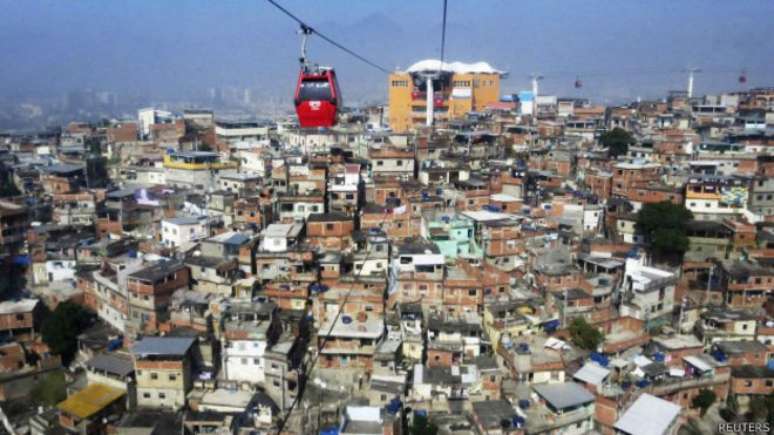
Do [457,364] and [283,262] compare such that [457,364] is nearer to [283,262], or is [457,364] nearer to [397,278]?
[397,278]

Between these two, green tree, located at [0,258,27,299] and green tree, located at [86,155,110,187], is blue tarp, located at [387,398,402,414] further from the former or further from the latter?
green tree, located at [86,155,110,187]

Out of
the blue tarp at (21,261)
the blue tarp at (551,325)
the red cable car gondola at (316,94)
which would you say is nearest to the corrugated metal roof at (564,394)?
the blue tarp at (551,325)

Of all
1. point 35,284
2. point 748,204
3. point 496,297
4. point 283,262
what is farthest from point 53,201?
point 748,204

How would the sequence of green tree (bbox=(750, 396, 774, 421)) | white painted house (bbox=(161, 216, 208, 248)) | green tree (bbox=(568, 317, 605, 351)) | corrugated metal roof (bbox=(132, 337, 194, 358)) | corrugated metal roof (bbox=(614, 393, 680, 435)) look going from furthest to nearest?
white painted house (bbox=(161, 216, 208, 248)), green tree (bbox=(568, 317, 605, 351)), green tree (bbox=(750, 396, 774, 421)), corrugated metal roof (bbox=(132, 337, 194, 358)), corrugated metal roof (bbox=(614, 393, 680, 435))

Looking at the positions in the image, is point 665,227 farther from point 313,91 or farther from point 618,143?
point 313,91

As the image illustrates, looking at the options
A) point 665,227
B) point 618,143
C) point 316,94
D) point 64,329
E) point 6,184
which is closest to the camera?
point 316,94

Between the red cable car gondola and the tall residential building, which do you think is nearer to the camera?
the red cable car gondola

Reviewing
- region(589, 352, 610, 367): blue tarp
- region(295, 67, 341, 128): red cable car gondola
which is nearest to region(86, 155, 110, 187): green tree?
region(295, 67, 341, 128): red cable car gondola

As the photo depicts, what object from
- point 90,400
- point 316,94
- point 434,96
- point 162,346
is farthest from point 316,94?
point 434,96
